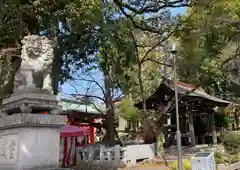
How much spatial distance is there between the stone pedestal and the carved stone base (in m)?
0.19

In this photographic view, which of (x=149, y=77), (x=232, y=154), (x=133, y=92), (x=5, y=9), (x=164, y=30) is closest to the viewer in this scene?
(x=5, y=9)

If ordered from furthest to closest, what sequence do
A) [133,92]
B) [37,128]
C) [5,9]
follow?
[133,92] → [5,9] → [37,128]

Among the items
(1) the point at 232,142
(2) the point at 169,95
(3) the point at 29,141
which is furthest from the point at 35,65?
(2) the point at 169,95

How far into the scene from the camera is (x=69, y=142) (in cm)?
1532

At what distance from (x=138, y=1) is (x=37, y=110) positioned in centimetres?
763

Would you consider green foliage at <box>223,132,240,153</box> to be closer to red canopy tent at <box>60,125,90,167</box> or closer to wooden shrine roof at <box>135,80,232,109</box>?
wooden shrine roof at <box>135,80,232,109</box>

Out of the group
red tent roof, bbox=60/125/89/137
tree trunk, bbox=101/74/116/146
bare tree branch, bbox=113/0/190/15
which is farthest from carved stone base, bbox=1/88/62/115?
tree trunk, bbox=101/74/116/146

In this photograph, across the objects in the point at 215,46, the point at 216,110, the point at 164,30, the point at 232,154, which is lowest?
the point at 232,154

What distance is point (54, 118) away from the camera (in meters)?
5.79

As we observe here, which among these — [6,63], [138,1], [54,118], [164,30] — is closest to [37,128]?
[54,118]

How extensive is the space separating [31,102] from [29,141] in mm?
705

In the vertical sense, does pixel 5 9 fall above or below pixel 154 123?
above

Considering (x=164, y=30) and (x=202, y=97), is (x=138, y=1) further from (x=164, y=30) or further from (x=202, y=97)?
(x=202, y=97)

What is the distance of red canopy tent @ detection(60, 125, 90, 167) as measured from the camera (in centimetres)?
1409
